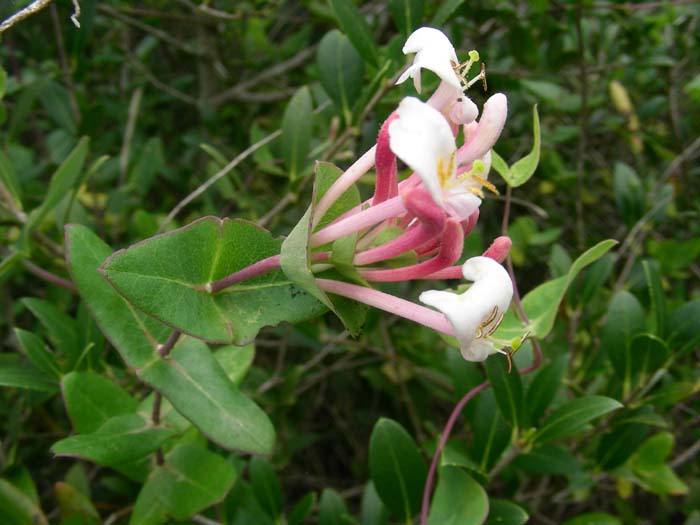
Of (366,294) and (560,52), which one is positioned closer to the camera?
(366,294)

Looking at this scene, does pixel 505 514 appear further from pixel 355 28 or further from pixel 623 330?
pixel 355 28

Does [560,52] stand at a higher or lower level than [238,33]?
lower

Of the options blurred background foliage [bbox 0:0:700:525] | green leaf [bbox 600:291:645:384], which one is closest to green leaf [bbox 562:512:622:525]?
blurred background foliage [bbox 0:0:700:525]

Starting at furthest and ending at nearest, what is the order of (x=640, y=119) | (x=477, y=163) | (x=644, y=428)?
1. (x=640, y=119)
2. (x=644, y=428)
3. (x=477, y=163)

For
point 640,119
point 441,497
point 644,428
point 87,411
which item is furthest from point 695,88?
point 87,411

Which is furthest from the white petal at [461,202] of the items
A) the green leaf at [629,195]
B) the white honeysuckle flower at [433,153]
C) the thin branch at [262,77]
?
the thin branch at [262,77]

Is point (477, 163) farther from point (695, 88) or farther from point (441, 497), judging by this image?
point (695, 88)
